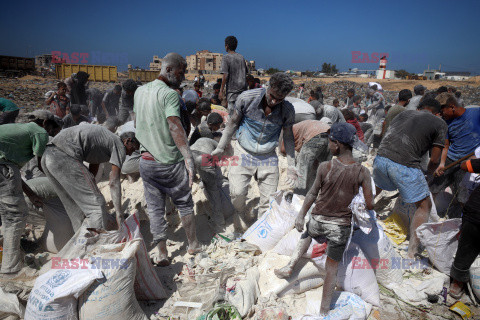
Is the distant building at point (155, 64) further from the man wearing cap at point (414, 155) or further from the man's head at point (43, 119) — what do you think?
the man wearing cap at point (414, 155)

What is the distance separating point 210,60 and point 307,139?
3356 centimetres

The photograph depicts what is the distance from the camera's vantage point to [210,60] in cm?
3466

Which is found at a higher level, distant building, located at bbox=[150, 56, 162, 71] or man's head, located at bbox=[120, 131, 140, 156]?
distant building, located at bbox=[150, 56, 162, 71]

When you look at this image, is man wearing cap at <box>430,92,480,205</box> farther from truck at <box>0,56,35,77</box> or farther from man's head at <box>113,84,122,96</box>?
truck at <box>0,56,35,77</box>

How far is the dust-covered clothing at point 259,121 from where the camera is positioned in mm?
2816

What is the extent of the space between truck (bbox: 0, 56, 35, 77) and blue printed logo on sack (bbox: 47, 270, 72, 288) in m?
27.7

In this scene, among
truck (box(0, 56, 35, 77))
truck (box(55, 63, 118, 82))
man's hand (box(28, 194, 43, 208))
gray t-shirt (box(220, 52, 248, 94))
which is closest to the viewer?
man's hand (box(28, 194, 43, 208))

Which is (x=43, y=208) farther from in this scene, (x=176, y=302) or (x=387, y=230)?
(x=387, y=230)

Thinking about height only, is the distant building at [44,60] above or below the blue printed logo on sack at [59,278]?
above

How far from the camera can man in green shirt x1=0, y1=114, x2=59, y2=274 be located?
2604 millimetres

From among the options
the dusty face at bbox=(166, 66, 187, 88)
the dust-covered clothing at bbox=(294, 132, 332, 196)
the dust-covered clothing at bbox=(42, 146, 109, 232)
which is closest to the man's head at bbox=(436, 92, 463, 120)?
the dust-covered clothing at bbox=(294, 132, 332, 196)

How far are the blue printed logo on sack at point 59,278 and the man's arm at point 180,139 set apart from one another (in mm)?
1118

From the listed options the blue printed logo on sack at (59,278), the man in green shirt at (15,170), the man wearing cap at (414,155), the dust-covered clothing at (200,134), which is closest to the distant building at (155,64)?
the dust-covered clothing at (200,134)

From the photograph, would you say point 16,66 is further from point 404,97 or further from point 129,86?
point 404,97
